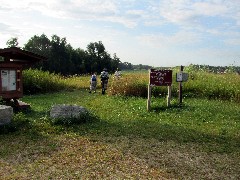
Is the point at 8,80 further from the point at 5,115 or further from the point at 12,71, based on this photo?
the point at 5,115

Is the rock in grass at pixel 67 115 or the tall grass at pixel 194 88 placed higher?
the tall grass at pixel 194 88

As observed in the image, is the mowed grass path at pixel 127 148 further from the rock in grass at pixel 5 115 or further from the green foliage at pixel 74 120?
the rock in grass at pixel 5 115

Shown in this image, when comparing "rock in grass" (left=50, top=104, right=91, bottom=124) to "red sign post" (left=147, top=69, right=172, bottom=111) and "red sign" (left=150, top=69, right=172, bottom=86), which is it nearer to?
"red sign post" (left=147, top=69, right=172, bottom=111)

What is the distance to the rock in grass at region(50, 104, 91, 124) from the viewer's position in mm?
9469

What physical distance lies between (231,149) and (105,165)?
3048 millimetres

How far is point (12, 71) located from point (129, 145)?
6.10 meters

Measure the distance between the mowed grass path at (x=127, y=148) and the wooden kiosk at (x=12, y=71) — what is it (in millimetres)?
1070

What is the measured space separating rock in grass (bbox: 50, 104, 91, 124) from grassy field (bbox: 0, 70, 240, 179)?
185 mm

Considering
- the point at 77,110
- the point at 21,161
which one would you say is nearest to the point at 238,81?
the point at 77,110

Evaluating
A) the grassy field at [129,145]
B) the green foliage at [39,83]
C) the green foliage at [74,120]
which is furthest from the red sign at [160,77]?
the green foliage at [39,83]

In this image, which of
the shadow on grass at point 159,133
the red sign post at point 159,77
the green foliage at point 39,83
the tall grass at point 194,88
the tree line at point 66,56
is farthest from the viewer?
the tree line at point 66,56

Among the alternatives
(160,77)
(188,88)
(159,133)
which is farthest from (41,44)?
(159,133)

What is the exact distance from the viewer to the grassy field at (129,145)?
239 inches

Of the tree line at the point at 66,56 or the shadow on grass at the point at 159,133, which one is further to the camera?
the tree line at the point at 66,56
